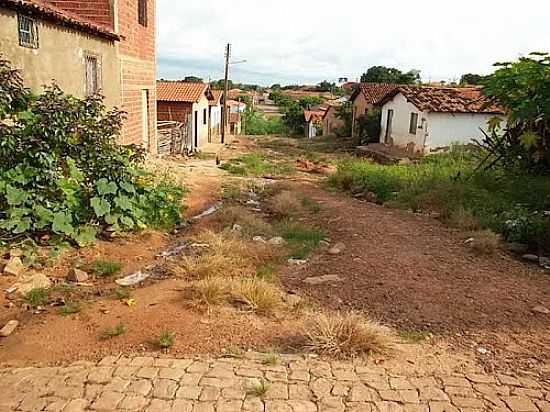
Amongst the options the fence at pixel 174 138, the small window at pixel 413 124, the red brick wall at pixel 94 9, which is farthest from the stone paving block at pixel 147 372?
the small window at pixel 413 124

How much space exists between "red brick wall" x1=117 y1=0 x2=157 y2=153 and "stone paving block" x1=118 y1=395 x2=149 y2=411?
9382 mm

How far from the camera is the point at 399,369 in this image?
Answer: 3.78 m

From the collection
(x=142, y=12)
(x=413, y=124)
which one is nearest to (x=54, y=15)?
(x=142, y=12)

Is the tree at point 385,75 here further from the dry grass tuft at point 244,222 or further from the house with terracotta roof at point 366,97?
the dry grass tuft at point 244,222

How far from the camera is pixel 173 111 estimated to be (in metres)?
24.1

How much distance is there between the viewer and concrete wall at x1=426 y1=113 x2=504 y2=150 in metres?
21.5

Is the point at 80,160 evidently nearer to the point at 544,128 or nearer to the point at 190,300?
the point at 190,300

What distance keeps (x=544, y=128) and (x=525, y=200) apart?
1.86 metres

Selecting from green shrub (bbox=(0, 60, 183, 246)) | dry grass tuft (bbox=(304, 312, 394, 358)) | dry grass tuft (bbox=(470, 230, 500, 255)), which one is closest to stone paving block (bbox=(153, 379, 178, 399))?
dry grass tuft (bbox=(304, 312, 394, 358))

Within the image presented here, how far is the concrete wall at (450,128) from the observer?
21.5 meters

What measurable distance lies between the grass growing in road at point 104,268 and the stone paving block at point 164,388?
2731 millimetres

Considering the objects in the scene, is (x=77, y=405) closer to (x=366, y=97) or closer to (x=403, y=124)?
(x=403, y=124)

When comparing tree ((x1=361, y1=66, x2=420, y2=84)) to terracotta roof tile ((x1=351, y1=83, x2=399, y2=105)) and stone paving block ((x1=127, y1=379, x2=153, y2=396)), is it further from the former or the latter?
stone paving block ((x1=127, y1=379, x2=153, y2=396))

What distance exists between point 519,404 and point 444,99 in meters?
21.1
